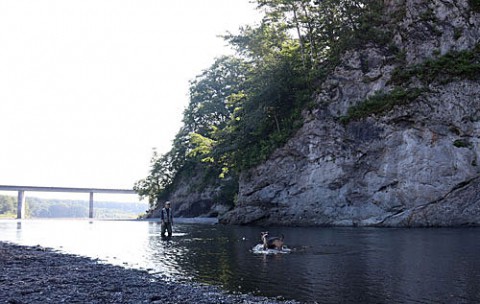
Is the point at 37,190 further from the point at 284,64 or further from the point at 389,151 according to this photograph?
the point at 389,151

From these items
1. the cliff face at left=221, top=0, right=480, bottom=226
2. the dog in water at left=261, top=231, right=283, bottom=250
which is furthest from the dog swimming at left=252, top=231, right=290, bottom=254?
the cliff face at left=221, top=0, right=480, bottom=226

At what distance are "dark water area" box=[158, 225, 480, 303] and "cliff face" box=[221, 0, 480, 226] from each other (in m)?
18.2

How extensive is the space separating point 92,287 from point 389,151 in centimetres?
3882

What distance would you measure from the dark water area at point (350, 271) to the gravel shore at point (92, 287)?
1.39m

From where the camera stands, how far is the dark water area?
40.4 feet

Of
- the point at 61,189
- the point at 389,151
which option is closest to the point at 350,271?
the point at 389,151

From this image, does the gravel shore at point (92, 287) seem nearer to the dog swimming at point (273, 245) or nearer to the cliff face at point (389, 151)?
the dog swimming at point (273, 245)

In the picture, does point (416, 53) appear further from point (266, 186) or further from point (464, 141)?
point (266, 186)

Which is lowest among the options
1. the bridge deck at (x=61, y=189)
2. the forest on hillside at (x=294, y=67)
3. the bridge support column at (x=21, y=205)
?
the bridge support column at (x=21, y=205)

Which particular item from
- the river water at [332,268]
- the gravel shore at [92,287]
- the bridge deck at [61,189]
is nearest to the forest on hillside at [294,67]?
the river water at [332,268]

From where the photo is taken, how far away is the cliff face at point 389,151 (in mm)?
42281

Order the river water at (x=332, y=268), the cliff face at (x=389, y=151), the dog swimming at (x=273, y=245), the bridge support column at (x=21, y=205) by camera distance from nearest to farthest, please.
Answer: the river water at (x=332, y=268) < the dog swimming at (x=273, y=245) < the cliff face at (x=389, y=151) < the bridge support column at (x=21, y=205)

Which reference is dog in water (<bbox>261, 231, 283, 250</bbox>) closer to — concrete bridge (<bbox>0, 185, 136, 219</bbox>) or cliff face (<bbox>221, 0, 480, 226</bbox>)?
cliff face (<bbox>221, 0, 480, 226</bbox>)

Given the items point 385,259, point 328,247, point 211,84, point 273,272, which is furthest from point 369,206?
point 211,84
